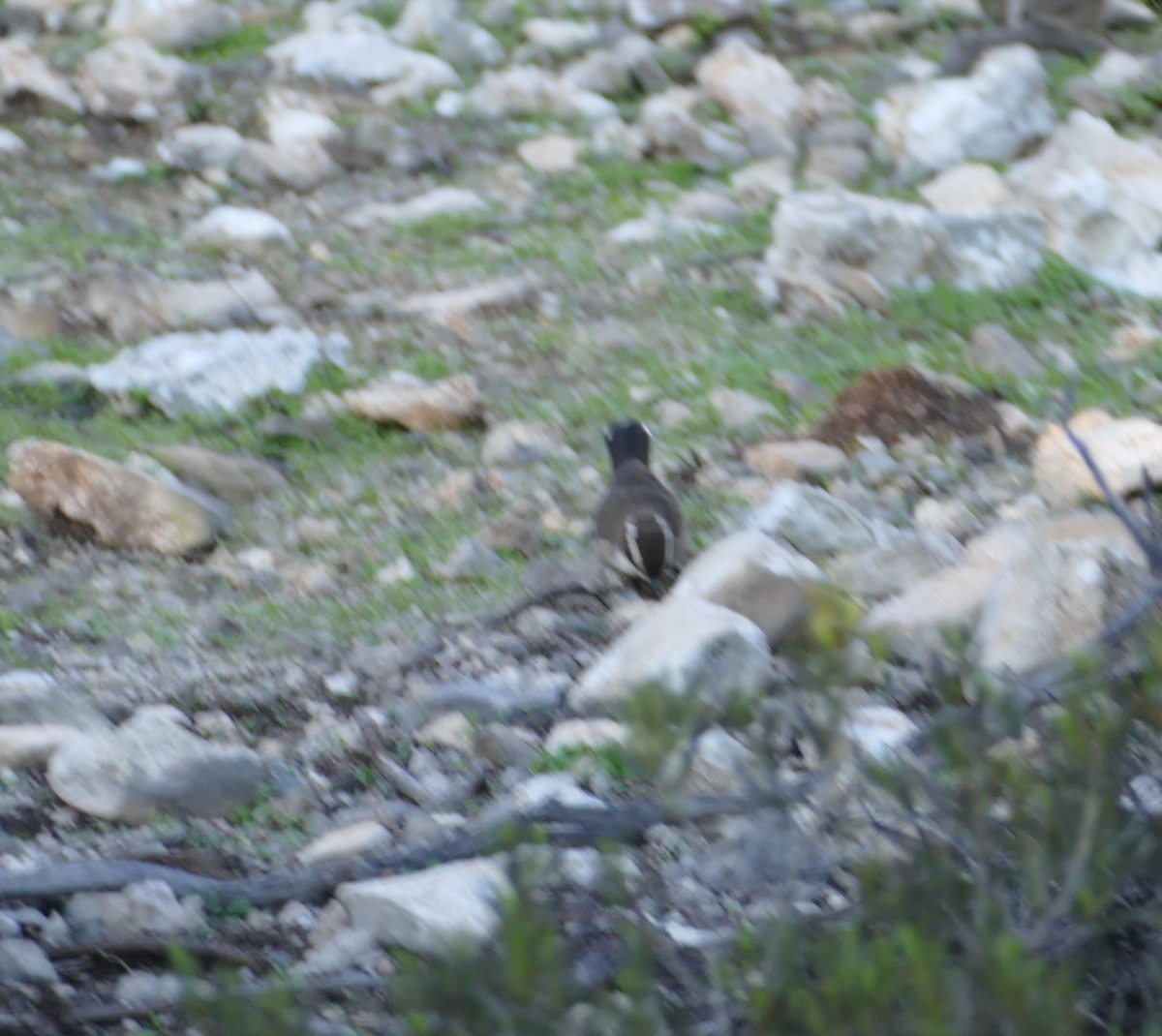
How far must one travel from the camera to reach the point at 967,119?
26.4ft

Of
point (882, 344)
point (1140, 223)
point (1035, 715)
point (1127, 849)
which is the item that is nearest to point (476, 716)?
point (1035, 715)

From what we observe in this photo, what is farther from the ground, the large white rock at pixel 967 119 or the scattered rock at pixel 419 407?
the large white rock at pixel 967 119

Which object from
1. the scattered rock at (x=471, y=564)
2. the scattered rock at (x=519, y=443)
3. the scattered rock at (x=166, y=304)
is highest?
the scattered rock at (x=471, y=564)

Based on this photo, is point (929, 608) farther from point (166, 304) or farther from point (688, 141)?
point (688, 141)

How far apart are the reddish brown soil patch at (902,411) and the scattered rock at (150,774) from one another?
2.68 metres

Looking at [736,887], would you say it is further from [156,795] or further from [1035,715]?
[156,795]

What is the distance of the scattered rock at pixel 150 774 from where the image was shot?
3322 millimetres

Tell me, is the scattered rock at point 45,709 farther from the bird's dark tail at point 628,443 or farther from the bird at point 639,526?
→ the bird's dark tail at point 628,443

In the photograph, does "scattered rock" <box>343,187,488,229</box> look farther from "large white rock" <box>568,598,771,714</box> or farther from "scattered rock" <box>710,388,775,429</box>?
"large white rock" <box>568,598,771,714</box>

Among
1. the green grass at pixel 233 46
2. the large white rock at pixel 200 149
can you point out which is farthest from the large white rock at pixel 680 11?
the large white rock at pixel 200 149

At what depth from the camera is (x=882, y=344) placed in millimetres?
6395

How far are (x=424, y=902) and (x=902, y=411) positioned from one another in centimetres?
333

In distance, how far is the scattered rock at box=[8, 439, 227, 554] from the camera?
194 inches

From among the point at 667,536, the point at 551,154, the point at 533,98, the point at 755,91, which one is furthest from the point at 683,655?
the point at 533,98
